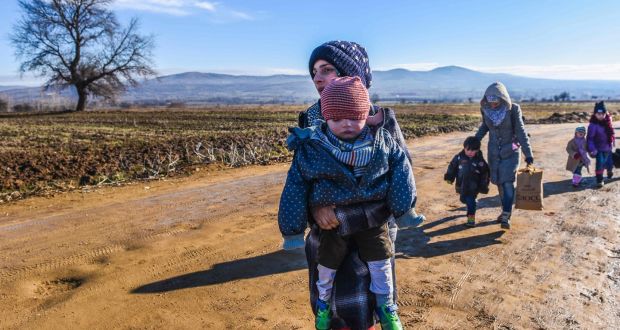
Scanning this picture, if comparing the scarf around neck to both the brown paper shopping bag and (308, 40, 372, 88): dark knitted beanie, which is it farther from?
the brown paper shopping bag

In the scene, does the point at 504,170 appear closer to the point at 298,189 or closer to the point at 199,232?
the point at 199,232

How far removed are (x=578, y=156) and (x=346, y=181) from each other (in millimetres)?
8119

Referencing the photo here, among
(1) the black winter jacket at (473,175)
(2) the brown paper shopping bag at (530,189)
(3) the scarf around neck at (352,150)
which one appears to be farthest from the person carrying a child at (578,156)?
(3) the scarf around neck at (352,150)

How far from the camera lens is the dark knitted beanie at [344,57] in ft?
8.17

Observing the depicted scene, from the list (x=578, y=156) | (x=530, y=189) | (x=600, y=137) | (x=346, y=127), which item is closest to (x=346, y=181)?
(x=346, y=127)

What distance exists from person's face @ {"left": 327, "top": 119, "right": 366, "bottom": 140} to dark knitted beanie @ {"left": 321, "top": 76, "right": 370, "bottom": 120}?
0.02 meters

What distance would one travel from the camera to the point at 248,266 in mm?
4773

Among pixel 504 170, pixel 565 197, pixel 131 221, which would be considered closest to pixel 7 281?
pixel 131 221

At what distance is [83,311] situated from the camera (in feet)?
12.4

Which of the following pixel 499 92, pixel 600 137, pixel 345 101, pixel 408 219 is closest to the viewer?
pixel 345 101

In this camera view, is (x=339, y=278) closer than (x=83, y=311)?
Yes

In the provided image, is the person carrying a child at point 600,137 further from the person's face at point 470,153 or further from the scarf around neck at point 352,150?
the scarf around neck at point 352,150

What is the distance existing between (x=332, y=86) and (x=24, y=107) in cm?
5045

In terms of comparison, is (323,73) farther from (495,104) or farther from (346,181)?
(495,104)
